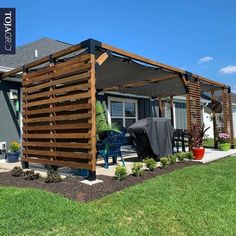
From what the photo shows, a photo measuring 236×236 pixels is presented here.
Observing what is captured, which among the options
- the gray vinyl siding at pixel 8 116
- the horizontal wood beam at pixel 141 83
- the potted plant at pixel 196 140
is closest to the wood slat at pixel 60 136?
the gray vinyl siding at pixel 8 116

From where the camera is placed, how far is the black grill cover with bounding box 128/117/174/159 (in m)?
8.46

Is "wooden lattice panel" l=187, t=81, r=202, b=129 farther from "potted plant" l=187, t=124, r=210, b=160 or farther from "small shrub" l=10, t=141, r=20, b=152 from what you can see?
"small shrub" l=10, t=141, r=20, b=152

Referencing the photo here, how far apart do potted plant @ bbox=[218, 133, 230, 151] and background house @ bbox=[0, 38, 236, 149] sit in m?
4.99

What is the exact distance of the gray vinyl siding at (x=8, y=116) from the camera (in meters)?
9.43

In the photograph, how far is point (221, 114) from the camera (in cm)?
1356

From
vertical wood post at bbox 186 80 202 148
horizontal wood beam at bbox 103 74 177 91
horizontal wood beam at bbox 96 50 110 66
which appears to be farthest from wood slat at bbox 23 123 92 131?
horizontal wood beam at bbox 103 74 177 91

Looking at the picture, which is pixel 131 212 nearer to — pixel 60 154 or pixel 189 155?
pixel 60 154

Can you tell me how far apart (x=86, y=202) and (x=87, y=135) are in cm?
162

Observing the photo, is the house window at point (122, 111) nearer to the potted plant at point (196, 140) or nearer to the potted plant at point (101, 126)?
the potted plant at point (196, 140)

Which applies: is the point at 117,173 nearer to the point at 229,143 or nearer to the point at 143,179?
the point at 143,179

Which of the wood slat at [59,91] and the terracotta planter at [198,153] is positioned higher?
the wood slat at [59,91]

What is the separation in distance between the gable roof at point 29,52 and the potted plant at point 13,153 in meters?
2.43

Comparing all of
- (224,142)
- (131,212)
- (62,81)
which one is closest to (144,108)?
(224,142)

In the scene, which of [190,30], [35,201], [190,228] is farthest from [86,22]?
[190,228]
